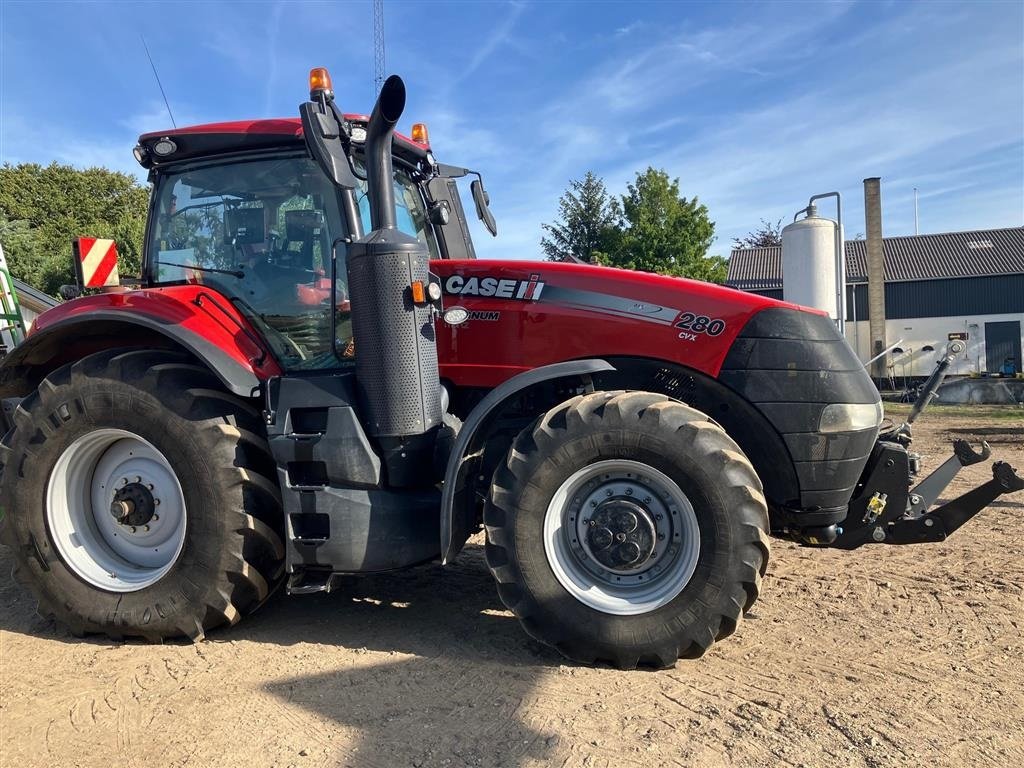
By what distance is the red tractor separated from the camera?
10.6ft

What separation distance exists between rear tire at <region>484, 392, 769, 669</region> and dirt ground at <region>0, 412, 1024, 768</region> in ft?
0.68

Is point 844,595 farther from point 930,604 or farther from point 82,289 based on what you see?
point 82,289

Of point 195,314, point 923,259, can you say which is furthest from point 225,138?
point 923,259

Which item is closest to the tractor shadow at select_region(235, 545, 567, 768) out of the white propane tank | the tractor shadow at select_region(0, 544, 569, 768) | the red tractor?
the tractor shadow at select_region(0, 544, 569, 768)

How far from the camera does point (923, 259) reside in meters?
33.3

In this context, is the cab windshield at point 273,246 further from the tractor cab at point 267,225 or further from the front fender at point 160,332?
the front fender at point 160,332

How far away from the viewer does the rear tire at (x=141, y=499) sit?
11.6 ft

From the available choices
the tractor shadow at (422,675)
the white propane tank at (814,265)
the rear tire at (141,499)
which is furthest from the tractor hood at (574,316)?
the white propane tank at (814,265)

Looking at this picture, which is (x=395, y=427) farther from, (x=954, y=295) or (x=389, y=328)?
(x=954, y=295)

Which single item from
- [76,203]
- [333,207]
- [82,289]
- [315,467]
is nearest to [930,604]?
[315,467]

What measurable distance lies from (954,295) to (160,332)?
34124 mm

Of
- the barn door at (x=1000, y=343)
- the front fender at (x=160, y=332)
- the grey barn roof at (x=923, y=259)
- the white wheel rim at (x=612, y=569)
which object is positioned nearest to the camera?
the white wheel rim at (x=612, y=569)

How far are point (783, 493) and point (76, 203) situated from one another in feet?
105

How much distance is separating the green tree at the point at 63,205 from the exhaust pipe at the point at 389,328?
2318cm
